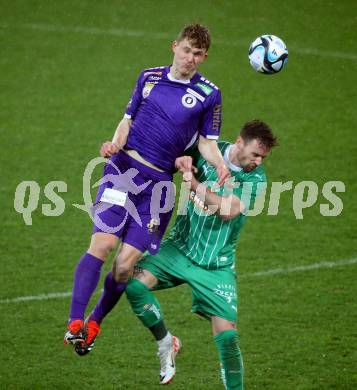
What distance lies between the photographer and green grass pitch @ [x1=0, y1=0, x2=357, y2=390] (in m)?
9.49

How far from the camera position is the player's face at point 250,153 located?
7.96 metres

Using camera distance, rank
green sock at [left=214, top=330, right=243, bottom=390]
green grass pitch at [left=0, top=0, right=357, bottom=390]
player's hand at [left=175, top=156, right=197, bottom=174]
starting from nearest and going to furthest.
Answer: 1. player's hand at [left=175, top=156, right=197, bottom=174]
2. green sock at [left=214, top=330, right=243, bottom=390]
3. green grass pitch at [left=0, top=0, right=357, bottom=390]

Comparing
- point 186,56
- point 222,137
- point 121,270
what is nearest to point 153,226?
point 121,270

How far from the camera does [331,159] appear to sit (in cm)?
1416

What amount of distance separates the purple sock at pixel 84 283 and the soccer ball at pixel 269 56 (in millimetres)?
2329

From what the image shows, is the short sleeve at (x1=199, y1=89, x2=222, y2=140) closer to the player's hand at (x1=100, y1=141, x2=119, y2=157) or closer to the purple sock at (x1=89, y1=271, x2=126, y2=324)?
the player's hand at (x1=100, y1=141, x2=119, y2=157)

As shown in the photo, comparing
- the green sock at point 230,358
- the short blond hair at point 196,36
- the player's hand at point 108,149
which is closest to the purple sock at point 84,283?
the player's hand at point 108,149

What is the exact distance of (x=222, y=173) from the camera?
302 inches

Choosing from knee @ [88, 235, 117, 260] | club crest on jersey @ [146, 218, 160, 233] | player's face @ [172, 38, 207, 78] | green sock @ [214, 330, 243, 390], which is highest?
player's face @ [172, 38, 207, 78]

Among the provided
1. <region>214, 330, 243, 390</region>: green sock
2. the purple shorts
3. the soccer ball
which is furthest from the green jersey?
the soccer ball

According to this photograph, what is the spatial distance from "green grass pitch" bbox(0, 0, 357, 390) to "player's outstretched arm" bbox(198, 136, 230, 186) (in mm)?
2341


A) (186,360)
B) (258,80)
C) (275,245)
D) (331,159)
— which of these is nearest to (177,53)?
(186,360)

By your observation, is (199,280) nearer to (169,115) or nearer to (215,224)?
(215,224)

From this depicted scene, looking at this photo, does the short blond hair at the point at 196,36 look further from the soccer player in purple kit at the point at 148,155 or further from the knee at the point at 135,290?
the knee at the point at 135,290
